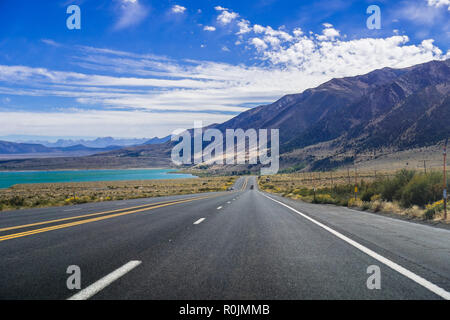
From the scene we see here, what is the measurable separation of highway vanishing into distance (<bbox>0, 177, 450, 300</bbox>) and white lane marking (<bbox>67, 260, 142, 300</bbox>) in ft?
0.04

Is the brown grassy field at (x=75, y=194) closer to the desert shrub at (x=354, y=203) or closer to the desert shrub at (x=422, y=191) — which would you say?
the desert shrub at (x=354, y=203)

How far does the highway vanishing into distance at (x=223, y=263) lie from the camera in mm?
4320

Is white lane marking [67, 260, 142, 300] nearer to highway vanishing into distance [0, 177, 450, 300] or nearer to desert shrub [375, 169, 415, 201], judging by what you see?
highway vanishing into distance [0, 177, 450, 300]

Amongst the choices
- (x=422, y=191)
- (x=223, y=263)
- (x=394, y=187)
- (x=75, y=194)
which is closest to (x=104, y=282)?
(x=223, y=263)

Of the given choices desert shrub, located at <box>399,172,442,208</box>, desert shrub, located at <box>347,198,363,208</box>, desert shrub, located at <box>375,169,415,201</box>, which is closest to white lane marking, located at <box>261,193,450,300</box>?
desert shrub, located at <box>399,172,442,208</box>

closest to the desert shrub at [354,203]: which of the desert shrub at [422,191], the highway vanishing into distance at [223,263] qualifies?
the desert shrub at [422,191]

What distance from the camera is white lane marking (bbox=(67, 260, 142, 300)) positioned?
13.4ft

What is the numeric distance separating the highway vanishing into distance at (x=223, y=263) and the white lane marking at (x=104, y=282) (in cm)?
1

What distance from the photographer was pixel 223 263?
18.8 feet

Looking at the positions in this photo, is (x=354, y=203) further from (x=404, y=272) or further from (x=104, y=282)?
(x=104, y=282)

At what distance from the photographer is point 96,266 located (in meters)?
5.50

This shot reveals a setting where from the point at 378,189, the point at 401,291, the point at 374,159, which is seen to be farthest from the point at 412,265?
the point at 374,159
